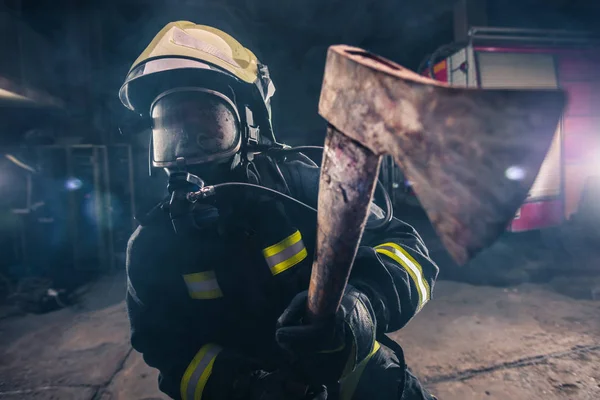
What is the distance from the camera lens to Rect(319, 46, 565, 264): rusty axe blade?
19.1 inches

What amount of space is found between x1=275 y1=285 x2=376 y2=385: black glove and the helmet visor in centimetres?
80

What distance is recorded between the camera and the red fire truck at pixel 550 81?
5.66 meters

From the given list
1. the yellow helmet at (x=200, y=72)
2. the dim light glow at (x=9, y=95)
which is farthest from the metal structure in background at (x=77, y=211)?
the yellow helmet at (x=200, y=72)

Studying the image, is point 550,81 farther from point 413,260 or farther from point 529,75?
point 413,260

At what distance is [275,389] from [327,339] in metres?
0.43

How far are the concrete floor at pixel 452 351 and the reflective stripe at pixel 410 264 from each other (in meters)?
1.55

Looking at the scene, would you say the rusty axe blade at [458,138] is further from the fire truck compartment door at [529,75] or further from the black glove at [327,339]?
the fire truck compartment door at [529,75]

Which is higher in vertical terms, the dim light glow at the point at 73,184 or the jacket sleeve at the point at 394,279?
the jacket sleeve at the point at 394,279

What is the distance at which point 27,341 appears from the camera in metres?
3.73

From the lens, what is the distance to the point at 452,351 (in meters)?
3.04

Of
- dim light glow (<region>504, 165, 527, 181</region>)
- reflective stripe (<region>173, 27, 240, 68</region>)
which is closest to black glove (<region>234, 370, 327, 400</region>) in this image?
dim light glow (<region>504, 165, 527, 181</region>)

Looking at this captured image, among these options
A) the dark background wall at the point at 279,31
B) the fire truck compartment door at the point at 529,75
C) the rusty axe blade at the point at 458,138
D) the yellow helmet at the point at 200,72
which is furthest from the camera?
the dark background wall at the point at 279,31

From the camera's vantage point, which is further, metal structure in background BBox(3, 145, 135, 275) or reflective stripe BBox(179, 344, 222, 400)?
metal structure in background BBox(3, 145, 135, 275)

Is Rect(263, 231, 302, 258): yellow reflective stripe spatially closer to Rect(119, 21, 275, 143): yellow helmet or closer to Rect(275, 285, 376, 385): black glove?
Rect(275, 285, 376, 385): black glove
